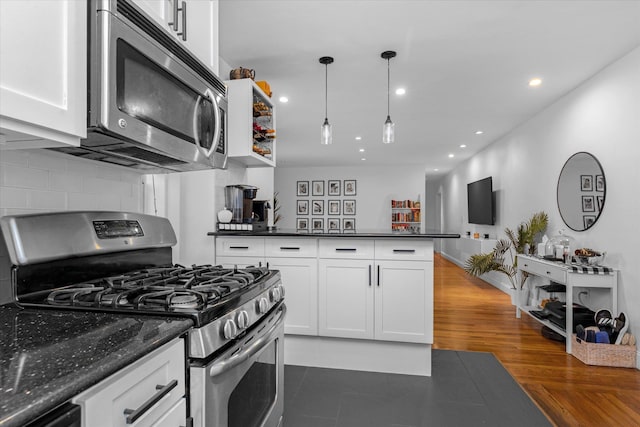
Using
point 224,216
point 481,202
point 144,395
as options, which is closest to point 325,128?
point 224,216

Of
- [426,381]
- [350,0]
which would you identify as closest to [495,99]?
[350,0]

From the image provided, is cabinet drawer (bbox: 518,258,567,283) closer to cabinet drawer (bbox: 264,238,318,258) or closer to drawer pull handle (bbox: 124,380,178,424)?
cabinet drawer (bbox: 264,238,318,258)

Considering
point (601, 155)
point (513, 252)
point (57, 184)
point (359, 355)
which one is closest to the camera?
point (57, 184)

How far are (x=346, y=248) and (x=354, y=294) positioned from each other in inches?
13.3

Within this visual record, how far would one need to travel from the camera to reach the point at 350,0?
222 centimetres

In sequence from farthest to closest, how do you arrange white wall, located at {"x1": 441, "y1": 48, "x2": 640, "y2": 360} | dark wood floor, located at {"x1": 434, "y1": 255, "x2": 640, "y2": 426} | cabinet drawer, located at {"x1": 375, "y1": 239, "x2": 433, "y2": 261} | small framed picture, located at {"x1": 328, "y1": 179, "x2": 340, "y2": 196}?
small framed picture, located at {"x1": 328, "y1": 179, "x2": 340, "y2": 196}, white wall, located at {"x1": 441, "y1": 48, "x2": 640, "y2": 360}, cabinet drawer, located at {"x1": 375, "y1": 239, "x2": 433, "y2": 261}, dark wood floor, located at {"x1": 434, "y1": 255, "x2": 640, "y2": 426}

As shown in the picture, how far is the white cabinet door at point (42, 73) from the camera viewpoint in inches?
31.3

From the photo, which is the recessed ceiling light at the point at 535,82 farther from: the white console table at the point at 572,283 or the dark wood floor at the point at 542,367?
the dark wood floor at the point at 542,367

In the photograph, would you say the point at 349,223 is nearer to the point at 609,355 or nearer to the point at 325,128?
the point at 325,128

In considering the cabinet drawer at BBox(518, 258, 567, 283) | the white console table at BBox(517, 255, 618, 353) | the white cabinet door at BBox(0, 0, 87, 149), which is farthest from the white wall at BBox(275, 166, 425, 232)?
the white cabinet door at BBox(0, 0, 87, 149)

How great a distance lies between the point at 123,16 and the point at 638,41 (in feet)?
11.6

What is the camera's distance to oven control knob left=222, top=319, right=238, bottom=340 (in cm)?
102

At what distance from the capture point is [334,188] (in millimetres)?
9469

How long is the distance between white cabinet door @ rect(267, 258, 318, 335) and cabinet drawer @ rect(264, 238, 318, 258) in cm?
4
